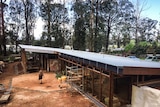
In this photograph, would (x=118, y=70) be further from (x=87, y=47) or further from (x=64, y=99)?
(x=87, y=47)

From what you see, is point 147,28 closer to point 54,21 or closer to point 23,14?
point 54,21

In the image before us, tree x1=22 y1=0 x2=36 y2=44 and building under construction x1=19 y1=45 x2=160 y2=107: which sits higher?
tree x1=22 y1=0 x2=36 y2=44

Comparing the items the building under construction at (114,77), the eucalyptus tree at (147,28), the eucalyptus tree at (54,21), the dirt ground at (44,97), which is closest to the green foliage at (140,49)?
the eucalyptus tree at (147,28)

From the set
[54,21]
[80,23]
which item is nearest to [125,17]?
[80,23]

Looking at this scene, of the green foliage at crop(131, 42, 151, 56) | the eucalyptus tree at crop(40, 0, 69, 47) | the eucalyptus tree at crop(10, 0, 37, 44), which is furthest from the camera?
the eucalyptus tree at crop(10, 0, 37, 44)

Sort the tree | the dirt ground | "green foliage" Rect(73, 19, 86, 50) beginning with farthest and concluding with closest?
the tree
"green foliage" Rect(73, 19, 86, 50)
the dirt ground

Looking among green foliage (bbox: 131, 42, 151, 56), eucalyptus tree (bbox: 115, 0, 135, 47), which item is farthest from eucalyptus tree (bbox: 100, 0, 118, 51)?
green foliage (bbox: 131, 42, 151, 56)

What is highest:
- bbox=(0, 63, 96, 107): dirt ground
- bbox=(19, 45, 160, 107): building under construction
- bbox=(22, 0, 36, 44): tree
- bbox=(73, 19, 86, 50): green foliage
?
bbox=(22, 0, 36, 44): tree

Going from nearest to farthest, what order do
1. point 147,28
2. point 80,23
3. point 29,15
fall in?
1. point 80,23
2. point 29,15
3. point 147,28

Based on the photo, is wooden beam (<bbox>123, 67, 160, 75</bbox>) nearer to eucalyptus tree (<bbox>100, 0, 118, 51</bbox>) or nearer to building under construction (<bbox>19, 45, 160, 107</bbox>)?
building under construction (<bbox>19, 45, 160, 107</bbox>)

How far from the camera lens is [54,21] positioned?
24.2 metres

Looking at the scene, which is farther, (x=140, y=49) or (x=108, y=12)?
(x=108, y=12)

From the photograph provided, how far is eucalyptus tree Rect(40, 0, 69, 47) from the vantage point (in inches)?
926

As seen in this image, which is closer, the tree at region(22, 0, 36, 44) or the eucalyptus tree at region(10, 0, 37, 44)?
the eucalyptus tree at region(10, 0, 37, 44)
